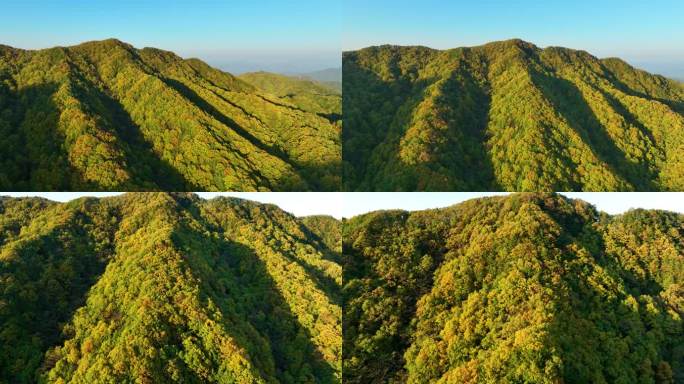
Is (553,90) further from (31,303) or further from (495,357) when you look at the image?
(31,303)

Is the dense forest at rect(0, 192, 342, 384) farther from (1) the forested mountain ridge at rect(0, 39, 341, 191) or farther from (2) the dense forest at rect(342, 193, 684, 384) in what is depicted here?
(1) the forested mountain ridge at rect(0, 39, 341, 191)

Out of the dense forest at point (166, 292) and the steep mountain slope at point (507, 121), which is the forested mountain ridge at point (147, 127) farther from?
the steep mountain slope at point (507, 121)

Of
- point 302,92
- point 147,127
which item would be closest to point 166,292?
point 147,127

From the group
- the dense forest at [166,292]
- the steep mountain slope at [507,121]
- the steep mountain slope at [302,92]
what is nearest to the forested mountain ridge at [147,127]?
the steep mountain slope at [302,92]

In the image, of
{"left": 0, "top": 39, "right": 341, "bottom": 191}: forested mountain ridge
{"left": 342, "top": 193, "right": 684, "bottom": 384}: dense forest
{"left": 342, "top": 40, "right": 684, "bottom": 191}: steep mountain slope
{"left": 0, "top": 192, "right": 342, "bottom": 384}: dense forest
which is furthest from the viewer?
{"left": 342, "top": 40, "right": 684, "bottom": 191}: steep mountain slope

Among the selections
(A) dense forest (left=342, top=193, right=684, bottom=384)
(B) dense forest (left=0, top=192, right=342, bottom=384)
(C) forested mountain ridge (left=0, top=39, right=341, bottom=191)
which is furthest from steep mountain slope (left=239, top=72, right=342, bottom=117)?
(A) dense forest (left=342, top=193, right=684, bottom=384)
